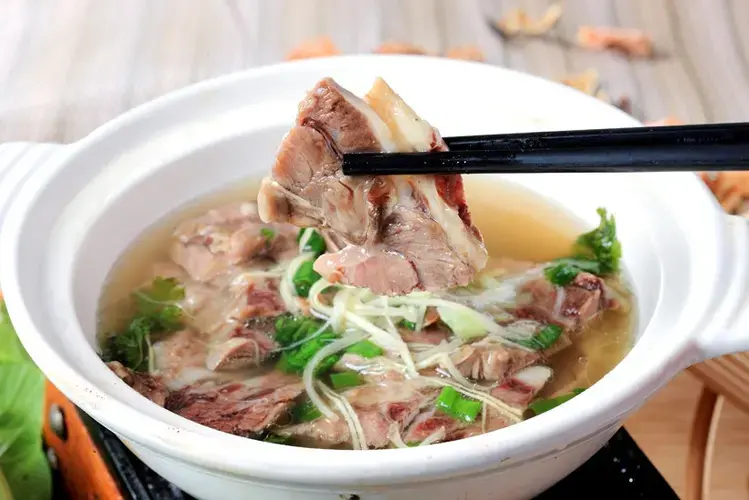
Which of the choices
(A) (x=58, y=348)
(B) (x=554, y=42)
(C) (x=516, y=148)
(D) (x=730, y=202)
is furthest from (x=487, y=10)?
(A) (x=58, y=348)

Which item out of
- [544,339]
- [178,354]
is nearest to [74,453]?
[178,354]

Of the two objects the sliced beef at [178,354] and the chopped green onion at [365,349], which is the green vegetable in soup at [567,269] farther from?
the sliced beef at [178,354]

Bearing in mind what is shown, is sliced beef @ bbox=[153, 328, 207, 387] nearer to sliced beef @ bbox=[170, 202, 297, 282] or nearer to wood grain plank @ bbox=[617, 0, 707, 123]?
sliced beef @ bbox=[170, 202, 297, 282]

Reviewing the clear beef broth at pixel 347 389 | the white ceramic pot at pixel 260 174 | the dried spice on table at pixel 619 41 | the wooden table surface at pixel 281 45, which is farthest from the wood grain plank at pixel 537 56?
the clear beef broth at pixel 347 389

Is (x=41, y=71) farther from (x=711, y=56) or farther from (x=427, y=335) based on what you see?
(x=711, y=56)

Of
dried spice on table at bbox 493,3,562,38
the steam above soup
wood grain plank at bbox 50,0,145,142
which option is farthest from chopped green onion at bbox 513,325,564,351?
dried spice on table at bbox 493,3,562,38

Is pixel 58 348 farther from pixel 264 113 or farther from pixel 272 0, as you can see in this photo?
Answer: pixel 272 0

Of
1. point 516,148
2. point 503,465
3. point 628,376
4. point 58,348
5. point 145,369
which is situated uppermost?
point 516,148
